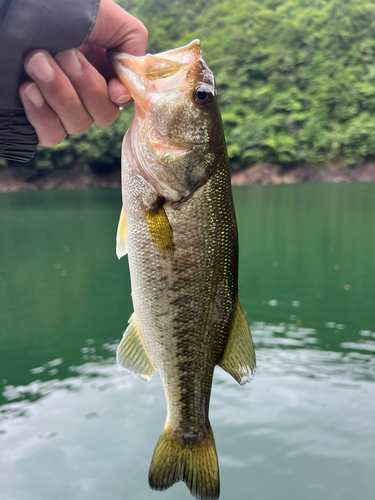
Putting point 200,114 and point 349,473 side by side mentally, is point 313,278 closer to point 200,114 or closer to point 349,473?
point 349,473

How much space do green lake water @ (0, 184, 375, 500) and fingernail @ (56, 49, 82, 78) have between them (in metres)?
4.70

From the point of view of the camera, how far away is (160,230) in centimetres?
150

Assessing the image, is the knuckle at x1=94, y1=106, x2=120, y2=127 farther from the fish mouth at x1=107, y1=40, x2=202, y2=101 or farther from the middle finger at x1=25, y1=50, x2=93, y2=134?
the fish mouth at x1=107, y1=40, x2=202, y2=101

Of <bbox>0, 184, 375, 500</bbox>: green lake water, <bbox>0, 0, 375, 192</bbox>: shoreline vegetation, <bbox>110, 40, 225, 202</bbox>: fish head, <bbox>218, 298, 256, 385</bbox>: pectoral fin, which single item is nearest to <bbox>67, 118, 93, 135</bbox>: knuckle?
<bbox>110, 40, 225, 202</bbox>: fish head

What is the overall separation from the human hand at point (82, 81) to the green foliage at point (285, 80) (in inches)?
1342

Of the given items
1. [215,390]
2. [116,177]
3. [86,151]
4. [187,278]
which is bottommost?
[215,390]

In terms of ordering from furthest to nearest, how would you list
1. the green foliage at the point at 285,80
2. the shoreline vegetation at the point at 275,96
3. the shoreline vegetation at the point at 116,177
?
1. the green foliage at the point at 285,80
2. the shoreline vegetation at the point at 275,96
3. the shoreline vegetation at the point at 116,177

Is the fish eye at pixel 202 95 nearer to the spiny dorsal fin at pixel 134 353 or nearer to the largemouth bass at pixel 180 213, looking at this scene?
the largemouth bass at pixel 180 213

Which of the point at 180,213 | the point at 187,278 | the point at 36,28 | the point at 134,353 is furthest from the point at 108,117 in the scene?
the point at 134,353

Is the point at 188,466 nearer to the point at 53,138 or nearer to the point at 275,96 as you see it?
the point at 53,138

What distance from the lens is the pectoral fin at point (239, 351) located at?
5.40 feet

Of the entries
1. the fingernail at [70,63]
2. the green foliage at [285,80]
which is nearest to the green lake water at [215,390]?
the fingernail at [70,63]

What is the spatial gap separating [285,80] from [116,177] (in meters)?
22.3

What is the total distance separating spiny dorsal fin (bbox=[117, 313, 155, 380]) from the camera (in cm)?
171
